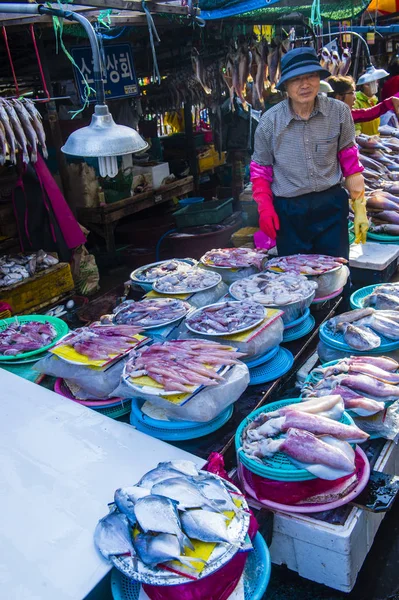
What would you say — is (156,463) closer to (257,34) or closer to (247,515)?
(247,515)

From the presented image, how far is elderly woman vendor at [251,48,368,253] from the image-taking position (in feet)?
14.3

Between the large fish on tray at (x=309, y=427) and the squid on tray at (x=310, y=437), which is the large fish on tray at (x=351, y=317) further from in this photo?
the large fish on tray at (x=309, y=427)

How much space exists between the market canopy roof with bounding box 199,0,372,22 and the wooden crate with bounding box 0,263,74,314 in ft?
12.0

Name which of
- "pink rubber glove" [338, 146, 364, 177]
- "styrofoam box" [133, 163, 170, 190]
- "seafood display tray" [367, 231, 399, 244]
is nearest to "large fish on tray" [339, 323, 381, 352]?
"pink rubber glove" [338, 146, 364, 177]

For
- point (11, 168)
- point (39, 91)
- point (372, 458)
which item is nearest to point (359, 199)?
point (372, 458)

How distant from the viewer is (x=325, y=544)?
2.38 meters

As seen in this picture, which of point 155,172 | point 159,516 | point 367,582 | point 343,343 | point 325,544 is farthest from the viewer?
point 155,172

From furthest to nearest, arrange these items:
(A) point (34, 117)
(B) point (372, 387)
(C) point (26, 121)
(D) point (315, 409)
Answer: (A) point (34, 117) < (C) point (26, 121) < (B) point (372, 387) < (D) point (315, 409)

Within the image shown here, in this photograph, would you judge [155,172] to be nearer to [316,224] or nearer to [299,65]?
[316,224]

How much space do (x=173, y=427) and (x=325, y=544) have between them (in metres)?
0.93

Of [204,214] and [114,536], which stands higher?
[114,536]

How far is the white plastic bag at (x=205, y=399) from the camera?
261cm

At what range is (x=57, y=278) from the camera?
22.4 feet

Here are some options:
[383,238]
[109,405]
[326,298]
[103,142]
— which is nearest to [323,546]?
[109,405]
